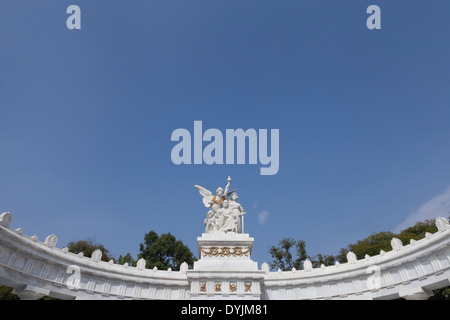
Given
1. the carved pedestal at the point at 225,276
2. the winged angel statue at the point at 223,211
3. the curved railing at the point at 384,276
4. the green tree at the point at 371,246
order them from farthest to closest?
the green tree at the point at 371,246
the winged angel statue at the point at 223,211
the carved pedestal at the point at 225,276
the curved railing at the point at 384,276

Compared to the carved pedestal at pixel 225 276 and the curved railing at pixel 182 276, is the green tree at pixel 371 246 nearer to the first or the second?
the curved railing at pixel 182 276

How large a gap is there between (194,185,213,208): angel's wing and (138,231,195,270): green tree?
31.1m

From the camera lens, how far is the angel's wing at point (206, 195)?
2461cm

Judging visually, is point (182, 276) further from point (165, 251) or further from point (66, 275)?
point (165, 251)

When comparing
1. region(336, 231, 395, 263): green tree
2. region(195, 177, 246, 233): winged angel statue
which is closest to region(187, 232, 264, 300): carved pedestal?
region(195, 177, 246, 233): winged angel statue

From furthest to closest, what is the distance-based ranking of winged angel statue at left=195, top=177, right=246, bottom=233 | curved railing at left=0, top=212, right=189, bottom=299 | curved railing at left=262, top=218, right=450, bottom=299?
1. winged angel statue at left=195, top=177, right=246, bottom=233
2. curved railing at left=262, top=218, right=450, bottom=299
3. curved railing at left=0, top=212, right=189, bottom=299

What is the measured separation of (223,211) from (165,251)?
3353cm

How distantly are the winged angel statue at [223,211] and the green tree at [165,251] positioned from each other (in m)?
31.7

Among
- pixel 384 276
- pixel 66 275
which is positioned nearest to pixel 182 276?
pixel 66 275

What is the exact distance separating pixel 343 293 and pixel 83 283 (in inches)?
742

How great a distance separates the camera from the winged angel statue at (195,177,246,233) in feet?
75.0

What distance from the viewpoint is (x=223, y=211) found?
2353cm

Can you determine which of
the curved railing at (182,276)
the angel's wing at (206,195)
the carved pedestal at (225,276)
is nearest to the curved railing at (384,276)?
the curved railing at (182,276)

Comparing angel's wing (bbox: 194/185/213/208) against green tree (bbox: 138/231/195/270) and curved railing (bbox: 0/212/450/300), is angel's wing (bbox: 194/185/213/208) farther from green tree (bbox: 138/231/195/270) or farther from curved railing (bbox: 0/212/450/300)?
green tree (bbox: 138/231/195/270)
